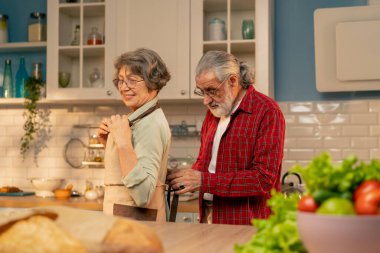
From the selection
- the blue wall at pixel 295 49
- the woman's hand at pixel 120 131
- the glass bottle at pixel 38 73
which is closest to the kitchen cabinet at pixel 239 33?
the blue wall at pixel 295 49

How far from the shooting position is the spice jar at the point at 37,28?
182 inches

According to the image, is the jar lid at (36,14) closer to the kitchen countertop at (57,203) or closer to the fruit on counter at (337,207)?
the kitchen countertop at (57,203)

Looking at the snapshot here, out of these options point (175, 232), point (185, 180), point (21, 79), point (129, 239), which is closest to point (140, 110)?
point (185, 180)

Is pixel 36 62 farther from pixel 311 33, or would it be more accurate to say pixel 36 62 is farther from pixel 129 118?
pixel 129 118

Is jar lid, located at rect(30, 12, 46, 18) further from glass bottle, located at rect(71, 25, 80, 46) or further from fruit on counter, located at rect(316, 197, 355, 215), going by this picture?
fruit on counter, located at rect(316, 197, 355, 215)

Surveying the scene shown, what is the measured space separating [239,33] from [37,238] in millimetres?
3484

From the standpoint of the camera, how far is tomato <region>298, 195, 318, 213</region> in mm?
917

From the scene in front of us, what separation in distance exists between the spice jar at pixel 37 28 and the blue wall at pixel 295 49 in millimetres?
1802

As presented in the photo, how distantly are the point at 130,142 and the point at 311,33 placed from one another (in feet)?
8.25

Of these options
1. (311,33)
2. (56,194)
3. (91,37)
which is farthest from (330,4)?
(56,194)

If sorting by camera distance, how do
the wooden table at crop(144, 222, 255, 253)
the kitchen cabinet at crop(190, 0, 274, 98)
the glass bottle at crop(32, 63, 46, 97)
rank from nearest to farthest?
the wooden table at crop(144, 222, 255, 253) < the kitchen cabinet at crop(190, 0, 274, 98) < the glass bottle at crop(32, 63, 46, 97)

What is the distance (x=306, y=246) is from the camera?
93 centimetres

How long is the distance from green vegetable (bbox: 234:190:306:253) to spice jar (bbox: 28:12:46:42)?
389 centimetres

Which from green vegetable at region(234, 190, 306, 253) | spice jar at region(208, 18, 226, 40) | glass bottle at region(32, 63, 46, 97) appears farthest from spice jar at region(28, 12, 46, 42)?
green vegetable at region(234, 190, 306, 253)
